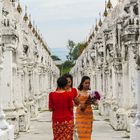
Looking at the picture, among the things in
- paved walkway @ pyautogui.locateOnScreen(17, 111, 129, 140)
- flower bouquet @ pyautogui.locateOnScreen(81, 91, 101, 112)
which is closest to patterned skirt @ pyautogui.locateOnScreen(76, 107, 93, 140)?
flower bouquet @ pyautogui.locateOnScreen(81, 91, 101, 112)

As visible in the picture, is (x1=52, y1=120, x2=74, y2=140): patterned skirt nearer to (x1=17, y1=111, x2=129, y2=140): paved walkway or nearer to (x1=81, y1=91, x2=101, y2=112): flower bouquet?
(x1=81, y1=91, x2=101, y2=112): flower bouquet

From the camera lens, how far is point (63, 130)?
1055 centimetres

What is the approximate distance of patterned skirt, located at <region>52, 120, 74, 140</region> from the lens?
413 inches

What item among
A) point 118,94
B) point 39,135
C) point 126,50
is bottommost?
point 39,135

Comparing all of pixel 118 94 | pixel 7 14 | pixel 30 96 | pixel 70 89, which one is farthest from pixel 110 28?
pixel 70 89

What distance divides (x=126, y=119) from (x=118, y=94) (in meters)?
2.52

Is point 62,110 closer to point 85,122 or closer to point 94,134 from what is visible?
point 85,122

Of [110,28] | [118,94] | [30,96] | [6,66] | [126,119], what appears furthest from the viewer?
[30,96]

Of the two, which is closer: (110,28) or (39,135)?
(39,135)

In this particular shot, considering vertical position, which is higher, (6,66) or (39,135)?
(6,66)

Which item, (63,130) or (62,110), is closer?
(62,110)

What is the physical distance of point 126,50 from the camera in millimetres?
19312

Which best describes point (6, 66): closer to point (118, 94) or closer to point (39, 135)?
point (39, 135)

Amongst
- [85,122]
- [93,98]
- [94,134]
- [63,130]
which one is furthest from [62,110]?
[94,134]
